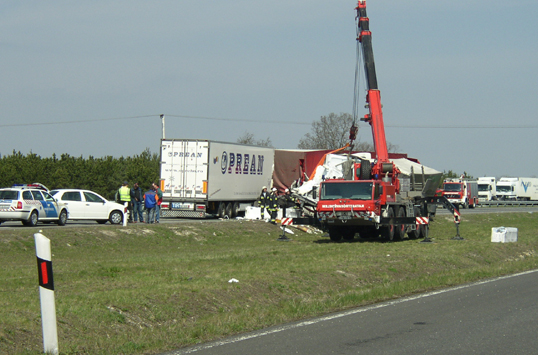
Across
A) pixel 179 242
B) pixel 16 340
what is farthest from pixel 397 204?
pixel 16 340

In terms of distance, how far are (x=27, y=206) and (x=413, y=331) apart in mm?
20979

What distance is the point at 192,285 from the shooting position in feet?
35.5

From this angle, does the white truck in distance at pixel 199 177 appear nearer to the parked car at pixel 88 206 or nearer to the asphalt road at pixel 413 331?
the parked car at pixel 88 206

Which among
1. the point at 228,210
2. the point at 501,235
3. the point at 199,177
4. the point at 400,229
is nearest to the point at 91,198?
the point at 199,177

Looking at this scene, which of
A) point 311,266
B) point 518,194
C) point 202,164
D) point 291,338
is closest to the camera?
point 291,338

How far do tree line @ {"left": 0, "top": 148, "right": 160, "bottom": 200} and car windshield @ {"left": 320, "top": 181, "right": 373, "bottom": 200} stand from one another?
154 ft

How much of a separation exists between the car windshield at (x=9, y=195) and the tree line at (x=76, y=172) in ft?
131

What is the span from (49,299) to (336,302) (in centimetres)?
510

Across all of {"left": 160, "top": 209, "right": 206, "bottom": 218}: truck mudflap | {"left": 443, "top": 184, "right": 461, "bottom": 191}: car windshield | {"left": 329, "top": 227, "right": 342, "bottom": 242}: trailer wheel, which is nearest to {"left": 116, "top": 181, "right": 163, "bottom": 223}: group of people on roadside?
{"left": 160, "top": 209, "right": 206, "bottom": 218}: truck mudflap

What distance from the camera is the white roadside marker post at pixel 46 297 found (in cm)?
677

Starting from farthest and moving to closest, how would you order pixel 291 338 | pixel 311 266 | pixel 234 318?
pixel 311 266 < pixel 234 318 < pixel 291 338

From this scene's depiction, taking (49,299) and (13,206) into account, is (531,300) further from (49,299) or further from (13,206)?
(13,206)

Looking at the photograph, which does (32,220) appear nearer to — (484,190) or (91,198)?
(91,198)

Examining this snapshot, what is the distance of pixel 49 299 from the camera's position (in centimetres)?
679
